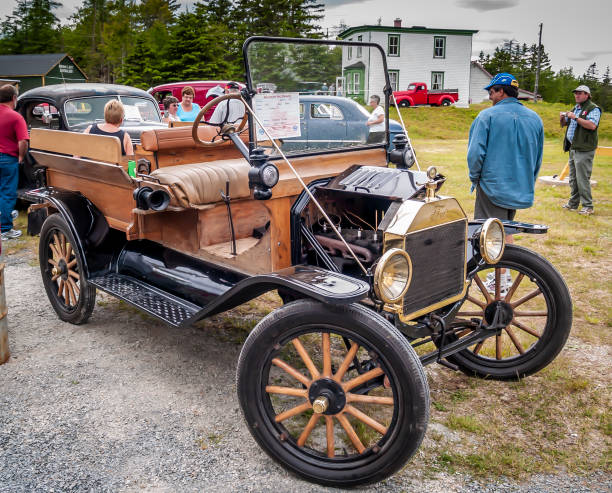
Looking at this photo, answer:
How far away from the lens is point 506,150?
168 inches

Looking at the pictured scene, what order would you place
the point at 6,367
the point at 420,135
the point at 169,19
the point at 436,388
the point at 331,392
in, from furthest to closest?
the point at 169,19, the point at 420,135, the point at 6,367, the point at 436,388, the point at 331,392

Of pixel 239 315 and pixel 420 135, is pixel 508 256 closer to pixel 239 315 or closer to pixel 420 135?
pixel 239 315

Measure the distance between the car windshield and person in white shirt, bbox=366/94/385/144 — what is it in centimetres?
509

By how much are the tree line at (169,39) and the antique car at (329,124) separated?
→ 26.3 feet

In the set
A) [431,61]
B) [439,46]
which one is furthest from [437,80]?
[439,46]

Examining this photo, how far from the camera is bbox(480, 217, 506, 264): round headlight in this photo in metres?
3.01

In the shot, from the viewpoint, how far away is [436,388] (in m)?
3.45

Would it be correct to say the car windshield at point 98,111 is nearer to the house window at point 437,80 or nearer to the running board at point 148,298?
the running board at point 148,298

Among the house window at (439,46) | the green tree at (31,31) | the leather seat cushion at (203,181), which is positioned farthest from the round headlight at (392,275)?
the green tree at (31,31)

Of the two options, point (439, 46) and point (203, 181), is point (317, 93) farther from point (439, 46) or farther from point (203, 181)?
point (439, 46)

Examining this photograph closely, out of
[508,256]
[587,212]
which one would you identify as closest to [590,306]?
[508,256]

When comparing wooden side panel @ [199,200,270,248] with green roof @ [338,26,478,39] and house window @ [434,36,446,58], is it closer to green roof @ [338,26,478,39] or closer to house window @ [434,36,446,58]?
green roof @ [338,26,478,39]

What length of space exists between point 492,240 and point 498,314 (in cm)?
46

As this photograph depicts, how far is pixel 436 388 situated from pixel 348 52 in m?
2.17
